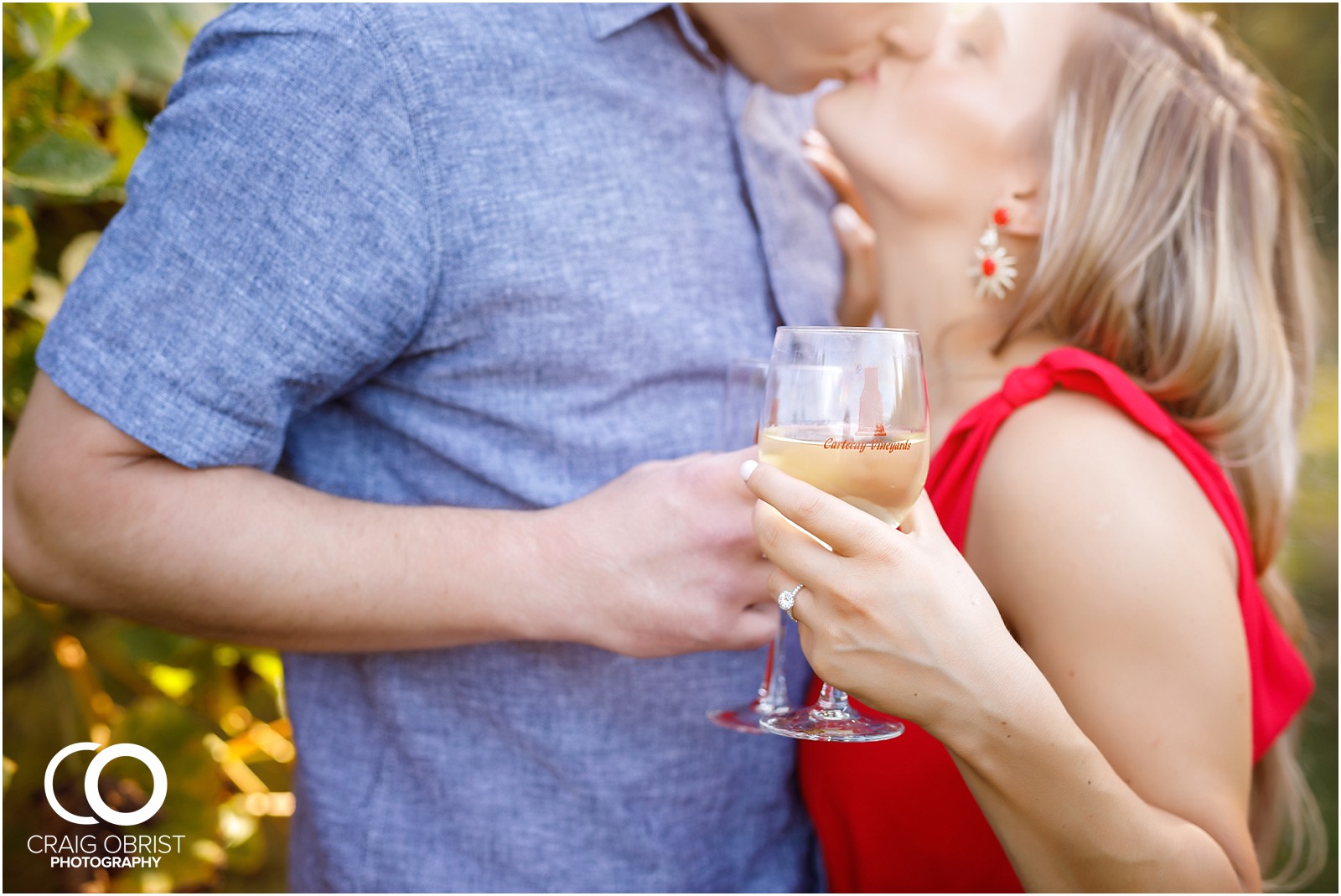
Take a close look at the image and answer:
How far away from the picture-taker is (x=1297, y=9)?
194 inches

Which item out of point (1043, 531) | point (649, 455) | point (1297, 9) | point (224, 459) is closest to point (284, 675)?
point (224, 459)

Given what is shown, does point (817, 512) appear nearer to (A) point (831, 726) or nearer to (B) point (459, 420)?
(A) point (831, 726)

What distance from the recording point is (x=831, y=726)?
59.7 inches

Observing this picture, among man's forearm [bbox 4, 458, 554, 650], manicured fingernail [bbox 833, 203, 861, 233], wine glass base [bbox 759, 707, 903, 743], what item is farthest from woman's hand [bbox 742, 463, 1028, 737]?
manicured fingernail [bbox 833, 203, 861, 233]

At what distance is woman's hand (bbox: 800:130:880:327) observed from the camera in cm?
243

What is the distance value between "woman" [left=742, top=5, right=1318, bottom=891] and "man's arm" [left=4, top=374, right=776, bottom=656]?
0.22 m

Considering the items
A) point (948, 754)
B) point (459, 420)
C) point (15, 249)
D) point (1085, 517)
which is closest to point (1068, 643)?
point (1085, 517)

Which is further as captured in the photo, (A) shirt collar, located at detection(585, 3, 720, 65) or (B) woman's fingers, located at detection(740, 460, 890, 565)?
(A) shirt collar, located at detection(585, 3, 720, 65)

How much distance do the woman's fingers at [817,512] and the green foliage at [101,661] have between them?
59.5 inches

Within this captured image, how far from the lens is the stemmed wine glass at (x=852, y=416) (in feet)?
4.22

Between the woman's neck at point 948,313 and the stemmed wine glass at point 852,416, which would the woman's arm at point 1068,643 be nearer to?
the stemmed wine glass at point 852,416

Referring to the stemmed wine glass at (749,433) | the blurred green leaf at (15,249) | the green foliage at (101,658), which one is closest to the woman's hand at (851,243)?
the stemmed wine glass at (749,433)

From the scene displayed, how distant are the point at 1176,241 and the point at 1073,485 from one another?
64 centimetres

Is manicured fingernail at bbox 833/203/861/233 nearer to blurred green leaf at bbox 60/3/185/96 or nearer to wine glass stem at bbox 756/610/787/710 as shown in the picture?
wine glass stem at bbox 756/610/787/710
